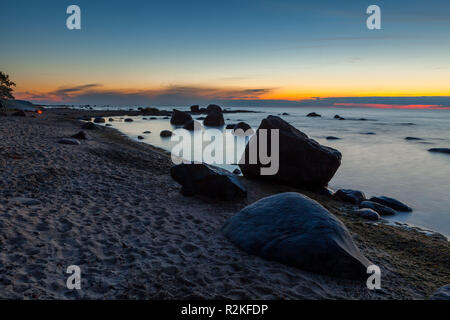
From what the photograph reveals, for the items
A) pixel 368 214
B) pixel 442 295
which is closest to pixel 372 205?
pixel 368 214

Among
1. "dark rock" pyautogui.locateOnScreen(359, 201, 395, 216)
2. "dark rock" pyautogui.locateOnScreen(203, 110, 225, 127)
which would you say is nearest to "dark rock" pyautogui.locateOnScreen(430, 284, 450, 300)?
"dark rock" pyautogui.locateOnScreen(359, 201, 395, 216)

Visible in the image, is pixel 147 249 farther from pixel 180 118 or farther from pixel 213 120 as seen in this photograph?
pixel 180 118

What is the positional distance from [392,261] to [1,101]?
52638 mm

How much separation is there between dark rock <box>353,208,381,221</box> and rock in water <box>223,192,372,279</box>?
14.3 feet

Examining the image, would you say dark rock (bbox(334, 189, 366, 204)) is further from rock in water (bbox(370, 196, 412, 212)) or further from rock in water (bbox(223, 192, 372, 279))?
rock in water (bbox(223, 192, 372, 279))

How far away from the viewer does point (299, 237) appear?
4859 mm

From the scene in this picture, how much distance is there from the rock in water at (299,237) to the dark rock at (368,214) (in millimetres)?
4349

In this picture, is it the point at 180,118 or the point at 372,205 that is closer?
the point at 372,205

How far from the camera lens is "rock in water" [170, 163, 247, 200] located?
8.62 m

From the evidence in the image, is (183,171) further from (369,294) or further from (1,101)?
(1,101)

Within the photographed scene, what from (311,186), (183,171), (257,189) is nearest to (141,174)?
(183,171)

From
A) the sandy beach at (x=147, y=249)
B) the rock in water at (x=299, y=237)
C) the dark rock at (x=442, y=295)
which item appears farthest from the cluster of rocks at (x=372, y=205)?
the dark rock at (x=442, y=295)

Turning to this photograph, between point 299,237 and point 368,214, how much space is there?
207 inches

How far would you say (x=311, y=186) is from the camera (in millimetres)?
11539
